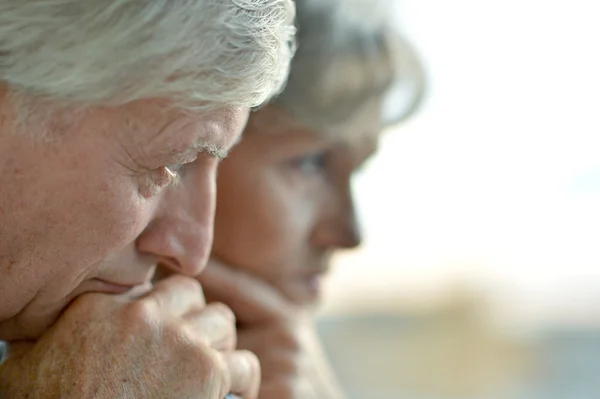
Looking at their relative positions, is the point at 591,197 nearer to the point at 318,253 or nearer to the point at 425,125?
the point at 425,125

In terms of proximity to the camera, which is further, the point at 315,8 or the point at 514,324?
the point at 514,324

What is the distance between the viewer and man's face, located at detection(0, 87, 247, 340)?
655 millimetres

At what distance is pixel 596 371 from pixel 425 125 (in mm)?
798

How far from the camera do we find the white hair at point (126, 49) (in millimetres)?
621

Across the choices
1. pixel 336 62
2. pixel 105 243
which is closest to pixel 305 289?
pixel 336 62

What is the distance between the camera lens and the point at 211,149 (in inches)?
28.3

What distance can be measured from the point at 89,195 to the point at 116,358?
6.3 inches

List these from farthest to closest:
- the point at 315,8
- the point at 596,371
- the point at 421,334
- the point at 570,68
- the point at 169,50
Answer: the point at 421,334, the point at 596,371, the point at 570,68, the point at 315,8, the point at 169,50

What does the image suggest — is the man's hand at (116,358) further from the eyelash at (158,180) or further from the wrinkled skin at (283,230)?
the wrinkled skin at (283,230)

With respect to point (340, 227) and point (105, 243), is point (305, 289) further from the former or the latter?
point (105, 243)

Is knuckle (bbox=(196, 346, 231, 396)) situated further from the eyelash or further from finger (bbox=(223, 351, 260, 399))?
the eyelash

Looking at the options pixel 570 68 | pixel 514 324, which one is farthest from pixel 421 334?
pixel 570 68

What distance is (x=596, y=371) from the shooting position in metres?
2.22

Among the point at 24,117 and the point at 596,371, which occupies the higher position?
the point at 24,117
